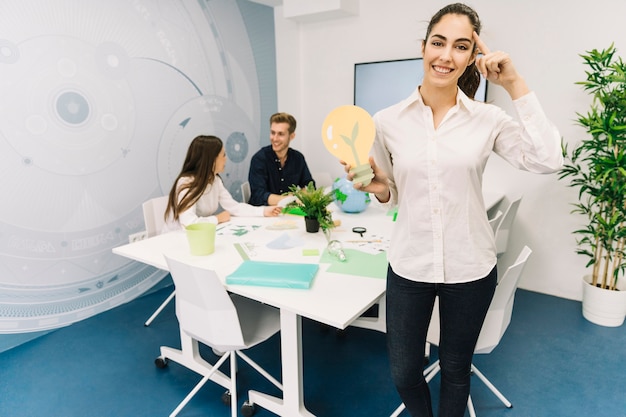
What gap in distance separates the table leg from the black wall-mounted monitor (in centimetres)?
260

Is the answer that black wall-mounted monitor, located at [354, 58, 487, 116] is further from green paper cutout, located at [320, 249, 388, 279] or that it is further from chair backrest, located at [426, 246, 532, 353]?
chair backrest, located at [426, 246, 532, 353]

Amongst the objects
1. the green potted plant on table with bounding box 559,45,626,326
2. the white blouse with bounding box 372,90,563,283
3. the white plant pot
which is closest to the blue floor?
the white plant pot

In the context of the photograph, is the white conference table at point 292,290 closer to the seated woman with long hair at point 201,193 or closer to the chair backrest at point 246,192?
the seated woman with long hair at point 201,193

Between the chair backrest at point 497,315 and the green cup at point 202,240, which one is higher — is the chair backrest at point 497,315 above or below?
below

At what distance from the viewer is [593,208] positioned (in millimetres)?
3090

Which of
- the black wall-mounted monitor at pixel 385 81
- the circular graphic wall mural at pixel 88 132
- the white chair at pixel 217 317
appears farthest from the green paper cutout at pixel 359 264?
the black wall-mounted monitor at pixel 385 81

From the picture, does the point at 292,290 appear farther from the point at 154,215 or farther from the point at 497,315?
the point at 154,215

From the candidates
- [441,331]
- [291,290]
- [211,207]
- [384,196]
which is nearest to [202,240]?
[291,290]

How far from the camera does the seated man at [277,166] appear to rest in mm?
3211

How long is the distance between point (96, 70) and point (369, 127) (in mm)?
2338

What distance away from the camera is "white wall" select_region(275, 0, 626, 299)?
9.81ft

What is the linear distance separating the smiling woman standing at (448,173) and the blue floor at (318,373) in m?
0.89

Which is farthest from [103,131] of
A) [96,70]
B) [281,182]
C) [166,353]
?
[166,353]

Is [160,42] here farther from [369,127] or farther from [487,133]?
[487,133]
